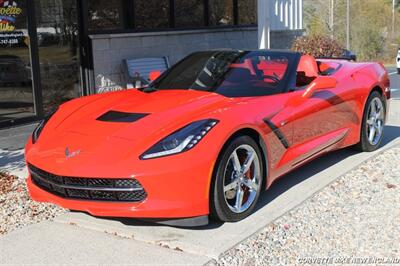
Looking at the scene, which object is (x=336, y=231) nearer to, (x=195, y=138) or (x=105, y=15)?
(x=195, y=138)

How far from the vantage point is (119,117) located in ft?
14.4

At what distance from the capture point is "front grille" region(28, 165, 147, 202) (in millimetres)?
3742

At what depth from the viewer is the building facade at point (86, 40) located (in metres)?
8.29

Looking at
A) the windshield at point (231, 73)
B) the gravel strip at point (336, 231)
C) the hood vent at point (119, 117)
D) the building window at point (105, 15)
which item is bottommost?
the gravel strip at point (336, 231)

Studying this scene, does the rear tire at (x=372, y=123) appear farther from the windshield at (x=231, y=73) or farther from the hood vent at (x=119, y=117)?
the hood vent at (x=119, y=117)

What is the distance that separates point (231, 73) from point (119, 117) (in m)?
1.22

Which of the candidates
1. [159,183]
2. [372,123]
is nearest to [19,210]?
[159,183]

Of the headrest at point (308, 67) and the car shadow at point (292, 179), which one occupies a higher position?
the headrest at point (308, 67)

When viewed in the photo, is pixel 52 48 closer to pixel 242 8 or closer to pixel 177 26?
pixel 177 26

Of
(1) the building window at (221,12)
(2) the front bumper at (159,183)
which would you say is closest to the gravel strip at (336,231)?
(2) the front bumper at (159,183)

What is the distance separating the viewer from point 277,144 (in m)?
4.60

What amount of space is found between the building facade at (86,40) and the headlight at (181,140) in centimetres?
499

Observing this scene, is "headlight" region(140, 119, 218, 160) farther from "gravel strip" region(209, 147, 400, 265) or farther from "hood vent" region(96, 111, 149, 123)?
"gravel strip" region(209, 147, 400, 265)

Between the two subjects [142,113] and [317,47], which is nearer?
[142,113]
